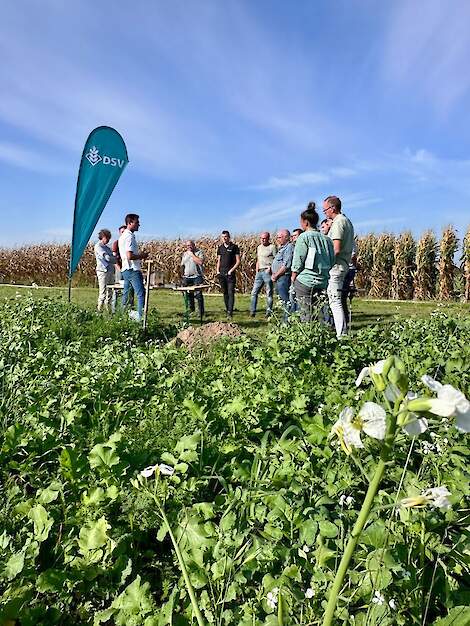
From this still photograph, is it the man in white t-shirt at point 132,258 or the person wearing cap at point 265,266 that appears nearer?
the man in white t-shirt at point 132,258

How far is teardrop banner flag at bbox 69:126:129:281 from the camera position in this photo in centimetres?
844

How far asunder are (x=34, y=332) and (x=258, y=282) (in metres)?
5.76

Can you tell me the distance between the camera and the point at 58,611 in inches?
70.6

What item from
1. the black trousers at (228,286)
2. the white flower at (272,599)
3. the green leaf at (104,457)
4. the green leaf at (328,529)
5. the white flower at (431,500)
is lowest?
the white flower at (272,599)

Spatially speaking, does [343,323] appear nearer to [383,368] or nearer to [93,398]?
[93,398]

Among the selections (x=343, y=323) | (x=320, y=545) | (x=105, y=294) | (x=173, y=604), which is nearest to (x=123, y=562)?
(x=173, y=604)

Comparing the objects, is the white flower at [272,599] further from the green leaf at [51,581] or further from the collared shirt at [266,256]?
the collared shirt at [266,256]

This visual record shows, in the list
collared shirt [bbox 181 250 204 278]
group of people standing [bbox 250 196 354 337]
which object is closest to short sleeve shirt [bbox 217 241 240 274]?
collared shirt [bbox 181 250 204 278]

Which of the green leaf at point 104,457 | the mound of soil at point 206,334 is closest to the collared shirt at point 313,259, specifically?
the mound of soil at point 206,334

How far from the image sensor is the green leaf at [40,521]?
1980 mm

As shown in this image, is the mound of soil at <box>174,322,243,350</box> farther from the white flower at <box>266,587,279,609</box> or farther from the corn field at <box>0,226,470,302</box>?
the corn field at <box>0,226,470,302</box>

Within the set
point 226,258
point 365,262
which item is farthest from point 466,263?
point 226,258

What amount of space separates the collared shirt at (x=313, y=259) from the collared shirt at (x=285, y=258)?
106 inches

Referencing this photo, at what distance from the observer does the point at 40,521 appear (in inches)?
79.7
